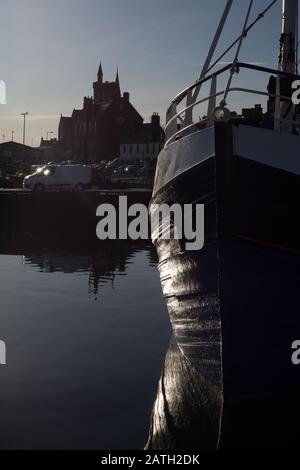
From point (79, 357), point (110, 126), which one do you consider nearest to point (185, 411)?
point (79, 357)

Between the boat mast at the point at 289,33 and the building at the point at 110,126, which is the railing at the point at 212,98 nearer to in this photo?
the boat mast at the point at 289,33

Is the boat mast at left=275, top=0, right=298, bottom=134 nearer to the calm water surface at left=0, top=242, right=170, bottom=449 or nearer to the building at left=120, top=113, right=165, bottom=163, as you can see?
the calm water surface at left=0, top=242, right=170, bottom=449

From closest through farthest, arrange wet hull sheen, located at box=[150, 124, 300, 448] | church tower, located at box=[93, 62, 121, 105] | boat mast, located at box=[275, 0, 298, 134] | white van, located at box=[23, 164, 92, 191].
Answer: wet hull sheen, located at box=[150, 124, 300, 448]
boat mast, located at box=[275, 0, 298, 134]
white van, located at box=[23, 164, 92, 191]
church tower, located at box=[93, 62, 121, 105]

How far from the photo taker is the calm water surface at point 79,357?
7059 mm

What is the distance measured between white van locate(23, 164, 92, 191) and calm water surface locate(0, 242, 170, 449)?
23.6 metres

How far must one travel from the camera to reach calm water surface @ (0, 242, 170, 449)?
7.06m

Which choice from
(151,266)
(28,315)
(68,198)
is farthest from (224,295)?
(68,198)

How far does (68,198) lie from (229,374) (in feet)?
88.4

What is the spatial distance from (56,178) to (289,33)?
33525 millimetres

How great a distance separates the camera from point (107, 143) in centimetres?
11956

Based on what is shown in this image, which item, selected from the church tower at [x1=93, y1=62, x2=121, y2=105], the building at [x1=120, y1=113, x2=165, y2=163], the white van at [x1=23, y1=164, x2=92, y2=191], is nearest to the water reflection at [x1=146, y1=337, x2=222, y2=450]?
the white van at [x1=23, y1=164, x2=92, y2=191]

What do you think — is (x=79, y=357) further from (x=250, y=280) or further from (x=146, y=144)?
(x=146, y=144)

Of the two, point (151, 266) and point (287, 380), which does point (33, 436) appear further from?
point (151, 266)

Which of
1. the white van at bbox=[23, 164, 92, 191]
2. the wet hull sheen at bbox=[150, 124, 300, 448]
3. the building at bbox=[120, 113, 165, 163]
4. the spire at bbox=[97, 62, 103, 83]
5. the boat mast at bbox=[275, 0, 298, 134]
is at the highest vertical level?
the spire at bbox=[97, 62, 103, 83]
